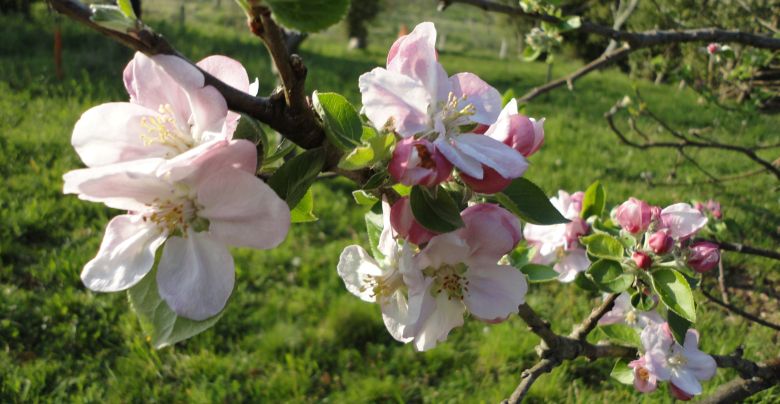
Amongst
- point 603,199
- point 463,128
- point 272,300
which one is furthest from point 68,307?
point 463,128

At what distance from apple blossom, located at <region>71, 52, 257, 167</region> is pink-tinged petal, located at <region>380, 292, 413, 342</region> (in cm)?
32

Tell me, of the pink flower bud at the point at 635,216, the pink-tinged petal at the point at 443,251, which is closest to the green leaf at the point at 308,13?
the pink-tinged petal at the point at 443,251

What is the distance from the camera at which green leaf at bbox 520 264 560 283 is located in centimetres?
117

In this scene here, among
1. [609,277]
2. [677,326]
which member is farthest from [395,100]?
[677,326]

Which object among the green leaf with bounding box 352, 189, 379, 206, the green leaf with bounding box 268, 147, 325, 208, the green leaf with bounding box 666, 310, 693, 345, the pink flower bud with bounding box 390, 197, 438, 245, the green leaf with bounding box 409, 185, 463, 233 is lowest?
the green leaf with bounding box 666, 310, 693, 345

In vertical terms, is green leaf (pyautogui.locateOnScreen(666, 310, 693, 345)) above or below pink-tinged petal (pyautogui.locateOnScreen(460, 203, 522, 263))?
below

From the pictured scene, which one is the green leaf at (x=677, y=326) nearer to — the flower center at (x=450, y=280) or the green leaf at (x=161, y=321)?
the flower center at (x=450, y=280)

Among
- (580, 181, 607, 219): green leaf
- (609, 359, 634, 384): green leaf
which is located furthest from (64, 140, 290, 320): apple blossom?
(609, 359, 634, 384): green leaf

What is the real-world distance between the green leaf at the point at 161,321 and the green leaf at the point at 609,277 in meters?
0.72

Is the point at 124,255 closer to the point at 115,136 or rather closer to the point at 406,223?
the point at 115,136

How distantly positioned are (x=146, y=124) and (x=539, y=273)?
0.81 metres

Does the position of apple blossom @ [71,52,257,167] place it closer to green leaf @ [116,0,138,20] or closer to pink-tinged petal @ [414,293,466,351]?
green leaf @ [116,0,138,20]

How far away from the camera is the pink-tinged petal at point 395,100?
24.1 inches

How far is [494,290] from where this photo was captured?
0.77 metres
